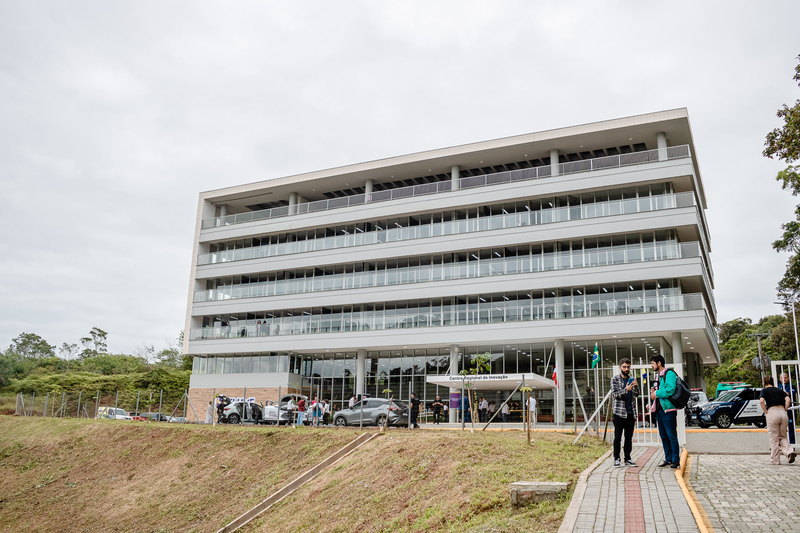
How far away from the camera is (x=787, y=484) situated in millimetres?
10789

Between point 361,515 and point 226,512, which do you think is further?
point 226,512

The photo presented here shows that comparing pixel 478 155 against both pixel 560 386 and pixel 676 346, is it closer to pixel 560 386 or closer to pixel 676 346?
pixel 560 386

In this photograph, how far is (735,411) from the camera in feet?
88.3

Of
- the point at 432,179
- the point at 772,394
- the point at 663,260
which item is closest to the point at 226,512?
the point at 772,394

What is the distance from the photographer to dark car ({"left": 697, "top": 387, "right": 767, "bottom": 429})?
2698 centimetres

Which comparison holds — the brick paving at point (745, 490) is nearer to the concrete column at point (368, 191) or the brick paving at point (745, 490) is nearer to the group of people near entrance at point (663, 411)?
the group of people near entrance at point (663, 411)

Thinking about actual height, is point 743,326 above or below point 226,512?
above

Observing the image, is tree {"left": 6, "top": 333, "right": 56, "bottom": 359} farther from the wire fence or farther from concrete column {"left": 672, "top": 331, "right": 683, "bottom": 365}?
concrete column {"left": 672, "top": 331, "right": 683, "bottom": 365}

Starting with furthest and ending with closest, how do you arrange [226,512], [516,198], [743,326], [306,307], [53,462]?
[743,326], [306,307], [516,198], [53,462], [226,512]

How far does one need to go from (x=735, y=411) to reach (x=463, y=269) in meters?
19.4

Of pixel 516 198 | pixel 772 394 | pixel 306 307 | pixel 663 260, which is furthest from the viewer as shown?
pixel 306 307

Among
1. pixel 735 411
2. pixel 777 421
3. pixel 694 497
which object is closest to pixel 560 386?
pixel 735 411

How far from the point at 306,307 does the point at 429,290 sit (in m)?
9.83

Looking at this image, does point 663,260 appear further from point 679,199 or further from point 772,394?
point 772,394
